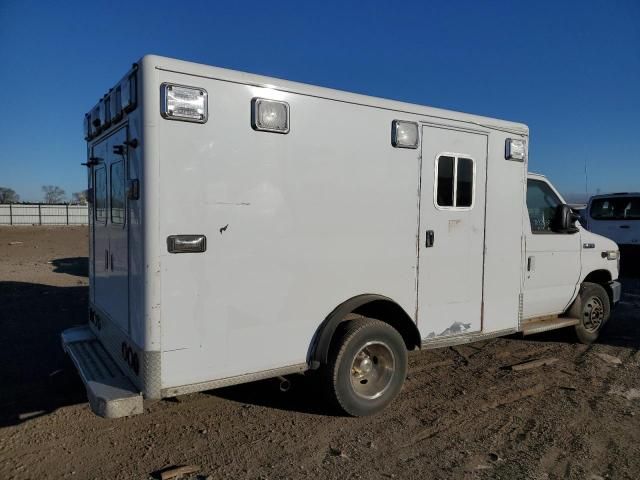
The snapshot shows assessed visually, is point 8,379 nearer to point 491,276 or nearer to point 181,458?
point 181,458

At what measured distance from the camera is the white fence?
39.5 metres

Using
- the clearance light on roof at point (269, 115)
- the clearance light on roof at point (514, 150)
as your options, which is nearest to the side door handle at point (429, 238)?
the clearance light on roof at point (514, 150)

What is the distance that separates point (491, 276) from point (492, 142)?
137cm

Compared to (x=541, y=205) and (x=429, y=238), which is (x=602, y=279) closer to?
(x=541, y=205)

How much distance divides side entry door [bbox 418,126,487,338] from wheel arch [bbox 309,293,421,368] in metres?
0.17

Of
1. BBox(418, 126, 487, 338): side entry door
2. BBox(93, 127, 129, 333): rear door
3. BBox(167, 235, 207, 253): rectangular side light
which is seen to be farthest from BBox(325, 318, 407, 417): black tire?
BBox(93, 127, 129, 333): rear door

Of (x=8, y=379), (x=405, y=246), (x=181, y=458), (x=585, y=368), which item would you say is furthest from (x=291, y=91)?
(x=585, y=368)

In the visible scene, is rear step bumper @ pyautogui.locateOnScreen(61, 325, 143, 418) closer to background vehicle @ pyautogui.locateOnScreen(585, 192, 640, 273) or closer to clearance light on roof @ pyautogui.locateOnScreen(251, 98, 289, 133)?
clearance light on roof @ pyautogui.locateOnScreen(251, 98, 289, 133)

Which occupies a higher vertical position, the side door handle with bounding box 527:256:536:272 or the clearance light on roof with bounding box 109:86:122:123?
the clearance light on roof with bounding box 109:86:122:123

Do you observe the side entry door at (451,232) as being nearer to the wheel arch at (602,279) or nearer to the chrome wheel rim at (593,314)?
the chrome wheel rim at (593,314)

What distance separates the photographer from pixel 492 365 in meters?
5.80

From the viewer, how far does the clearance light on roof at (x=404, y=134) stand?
4383mm

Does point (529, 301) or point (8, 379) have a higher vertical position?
point (529, 301)

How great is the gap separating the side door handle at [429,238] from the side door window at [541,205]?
170cm
